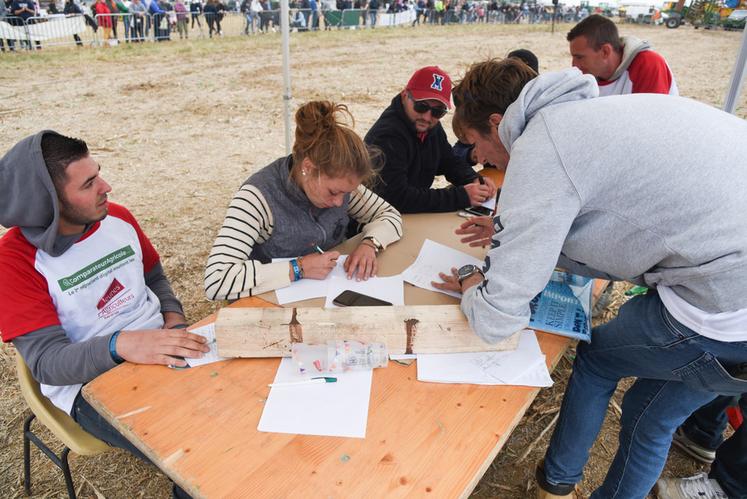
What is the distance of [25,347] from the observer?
5.01ft

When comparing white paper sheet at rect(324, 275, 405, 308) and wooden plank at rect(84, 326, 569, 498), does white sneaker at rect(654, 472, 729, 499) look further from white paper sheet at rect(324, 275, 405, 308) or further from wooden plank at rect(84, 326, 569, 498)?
white paper sheet at rect(324, 275, 405, 308)

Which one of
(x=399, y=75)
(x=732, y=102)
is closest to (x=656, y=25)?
(x=399, y=75)

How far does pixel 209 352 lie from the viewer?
152 cm

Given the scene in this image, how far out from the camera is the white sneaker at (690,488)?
2.04m

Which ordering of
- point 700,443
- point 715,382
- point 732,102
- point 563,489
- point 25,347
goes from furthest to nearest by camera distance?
point 732,102 → point 700,443 → point 563,489 → point 25,347 → point 715,382

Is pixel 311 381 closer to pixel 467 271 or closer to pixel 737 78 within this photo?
pixel 467 271

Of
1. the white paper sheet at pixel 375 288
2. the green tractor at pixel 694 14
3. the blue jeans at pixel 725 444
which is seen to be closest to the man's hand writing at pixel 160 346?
the white paper sheet at pixel 375 288

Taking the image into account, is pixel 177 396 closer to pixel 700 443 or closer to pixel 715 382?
pixel 715 382

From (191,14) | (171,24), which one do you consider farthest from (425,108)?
(191,14)

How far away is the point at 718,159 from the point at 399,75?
34.8 feet

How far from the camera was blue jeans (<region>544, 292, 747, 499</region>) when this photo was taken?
4.64 feet

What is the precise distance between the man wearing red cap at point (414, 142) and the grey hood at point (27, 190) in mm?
1515

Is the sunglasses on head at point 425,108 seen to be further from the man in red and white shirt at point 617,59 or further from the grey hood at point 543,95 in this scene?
the man in red and white shirt at point 617,59

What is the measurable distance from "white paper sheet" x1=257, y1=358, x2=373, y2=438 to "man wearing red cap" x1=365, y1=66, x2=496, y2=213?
55.1 inches
